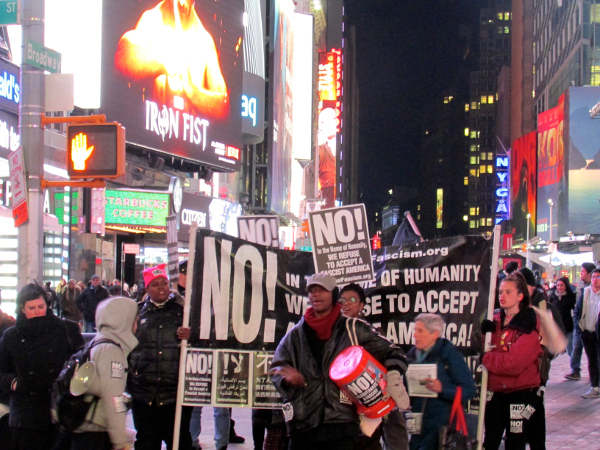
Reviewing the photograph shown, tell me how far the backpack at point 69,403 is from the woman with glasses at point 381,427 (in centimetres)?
186

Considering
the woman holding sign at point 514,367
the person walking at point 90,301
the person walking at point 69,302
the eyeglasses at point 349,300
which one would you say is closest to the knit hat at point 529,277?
the woman holding sign at point 514,367

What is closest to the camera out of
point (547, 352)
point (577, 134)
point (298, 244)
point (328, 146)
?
point (547, 352)

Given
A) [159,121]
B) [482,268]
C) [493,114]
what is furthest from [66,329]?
[493,114]

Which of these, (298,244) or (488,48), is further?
(488,48)

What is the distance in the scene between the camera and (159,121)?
107ft

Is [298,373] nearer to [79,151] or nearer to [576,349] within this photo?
[79,151]

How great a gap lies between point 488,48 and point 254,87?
438 ft

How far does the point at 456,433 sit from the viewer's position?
5828 mm

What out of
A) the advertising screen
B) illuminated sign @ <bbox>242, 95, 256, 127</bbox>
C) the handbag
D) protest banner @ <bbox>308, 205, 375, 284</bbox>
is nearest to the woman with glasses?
the handbag

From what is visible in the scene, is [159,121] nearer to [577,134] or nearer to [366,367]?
[366,367]

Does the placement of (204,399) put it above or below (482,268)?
below

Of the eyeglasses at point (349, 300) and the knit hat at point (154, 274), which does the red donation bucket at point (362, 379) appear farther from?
the knit hat at point (154, 274)

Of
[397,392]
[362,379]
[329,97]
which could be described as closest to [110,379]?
[362,379]

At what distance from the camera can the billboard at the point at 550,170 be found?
77.0 meters
